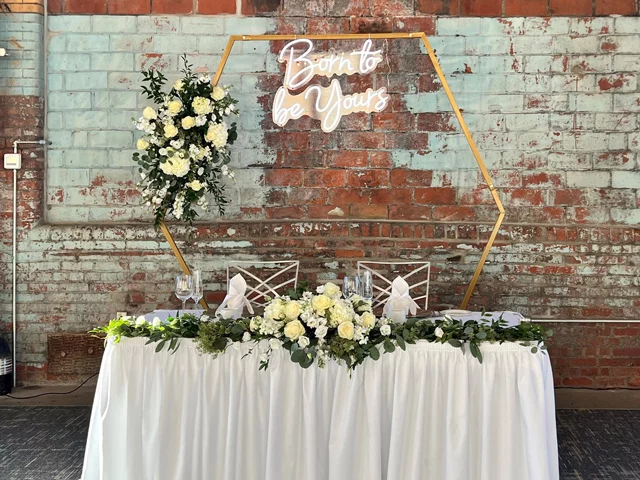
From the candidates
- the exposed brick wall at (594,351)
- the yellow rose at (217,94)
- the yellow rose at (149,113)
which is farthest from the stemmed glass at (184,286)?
the exposed brick wall at (594,351)

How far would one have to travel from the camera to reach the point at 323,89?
14.5 feet

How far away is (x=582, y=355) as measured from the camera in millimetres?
4469

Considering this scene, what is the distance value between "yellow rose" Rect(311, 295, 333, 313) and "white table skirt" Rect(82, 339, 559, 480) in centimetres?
24

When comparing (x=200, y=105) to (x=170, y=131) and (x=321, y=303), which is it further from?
(x=321, y=303)

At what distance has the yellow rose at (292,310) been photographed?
2.47 m

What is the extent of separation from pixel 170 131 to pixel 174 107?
0.16m

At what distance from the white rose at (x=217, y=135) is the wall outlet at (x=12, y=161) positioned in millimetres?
1585

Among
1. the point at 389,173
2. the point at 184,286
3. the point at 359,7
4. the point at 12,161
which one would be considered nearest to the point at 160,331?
Answer: the point at 184,286

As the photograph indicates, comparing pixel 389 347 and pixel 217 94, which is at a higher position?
pixel 217 94

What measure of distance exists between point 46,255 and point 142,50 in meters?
1.68

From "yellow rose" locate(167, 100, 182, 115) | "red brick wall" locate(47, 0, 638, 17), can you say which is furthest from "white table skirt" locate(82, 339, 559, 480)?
"red brick wall" locate(47, 0, 638, 17)

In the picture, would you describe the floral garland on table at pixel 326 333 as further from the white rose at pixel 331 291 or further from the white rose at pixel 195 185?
the white rose at pixel 195 185


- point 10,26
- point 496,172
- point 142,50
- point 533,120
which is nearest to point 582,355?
point 496,172

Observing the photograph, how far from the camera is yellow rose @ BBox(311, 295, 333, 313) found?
2471mm
